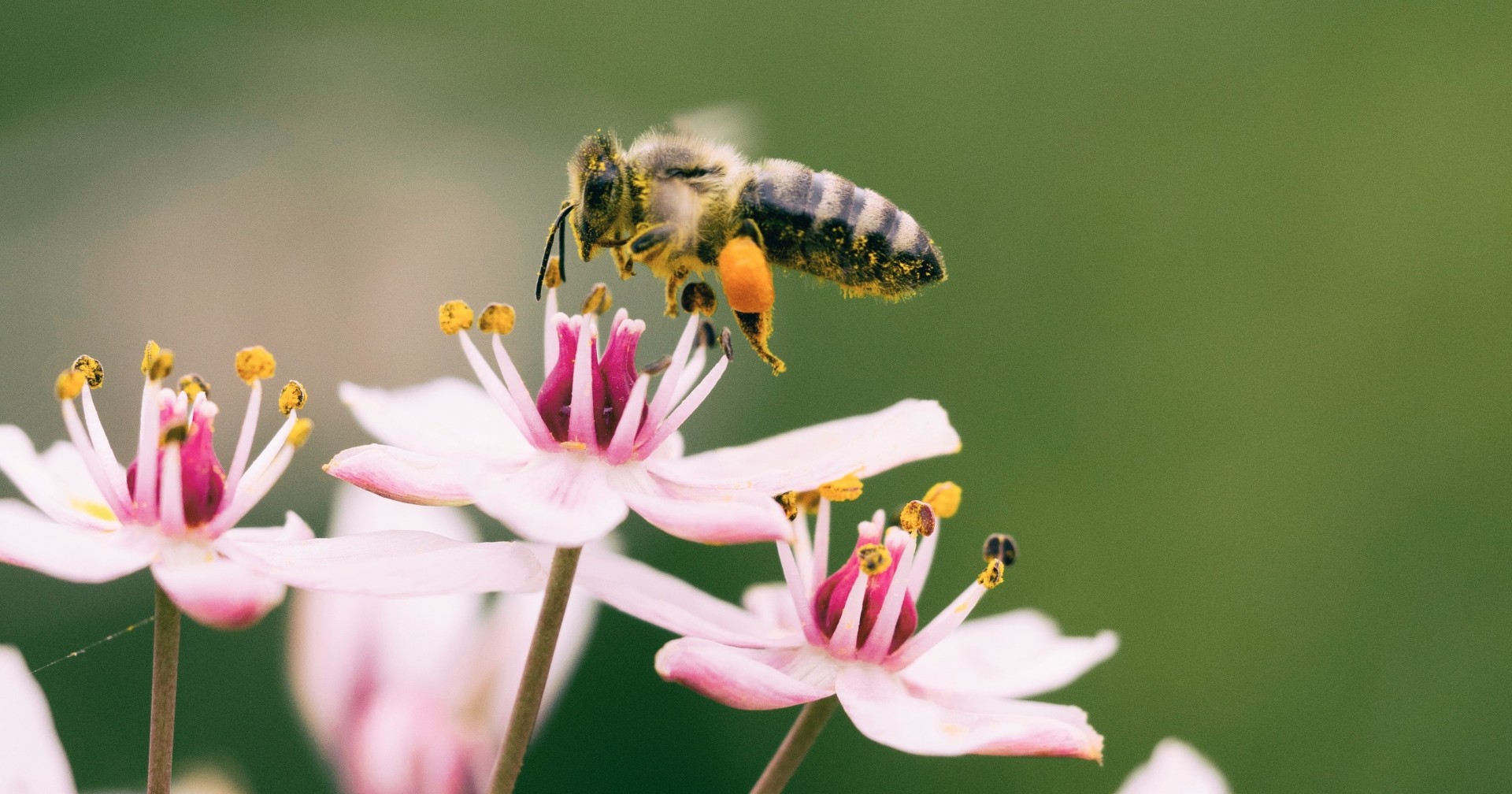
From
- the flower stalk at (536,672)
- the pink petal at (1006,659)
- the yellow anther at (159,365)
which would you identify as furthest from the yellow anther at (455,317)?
the pink petal at (1006,659)

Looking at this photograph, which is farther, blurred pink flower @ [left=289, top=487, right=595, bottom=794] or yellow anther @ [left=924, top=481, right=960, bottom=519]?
blurred pink flower @ [left=289, top=487, right=595, bottom=794]

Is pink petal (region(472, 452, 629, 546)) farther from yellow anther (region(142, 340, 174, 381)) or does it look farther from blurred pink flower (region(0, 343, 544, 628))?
yellow anther (region(142, 340, 174, 381))

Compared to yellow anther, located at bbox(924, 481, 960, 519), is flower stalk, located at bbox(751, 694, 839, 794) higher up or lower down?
lower down

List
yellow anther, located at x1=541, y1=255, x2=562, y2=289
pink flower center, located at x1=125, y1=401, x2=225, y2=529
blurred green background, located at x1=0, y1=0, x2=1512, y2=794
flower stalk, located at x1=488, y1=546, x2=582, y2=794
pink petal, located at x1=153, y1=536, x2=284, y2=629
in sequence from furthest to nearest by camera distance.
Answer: blurred green background, located at x1=0, y1=0, x2=1512, y2=794 → yellow anther, located at x1=541, y1=255, x2=562, y2=289 → pink flower center, located at x1=125, y1=401, x2=225, y2=529 → flower stalk, located at x1=488, y1=546, x2=582, y2=794 → pink petal, located at x1=153, y1=536, x2=284, y2=629

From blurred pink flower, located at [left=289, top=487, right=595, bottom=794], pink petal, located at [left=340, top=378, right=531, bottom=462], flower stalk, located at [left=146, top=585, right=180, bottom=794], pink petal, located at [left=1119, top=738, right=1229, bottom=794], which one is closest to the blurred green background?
blurred pink flower, located at [left=289, top=487, right=595, bottom=794]

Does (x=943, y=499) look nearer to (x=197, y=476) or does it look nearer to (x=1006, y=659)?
(x=1006, y=659)

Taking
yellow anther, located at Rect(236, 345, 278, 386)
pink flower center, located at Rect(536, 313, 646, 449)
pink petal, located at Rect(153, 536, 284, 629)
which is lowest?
pink petal, located at Rect(153, 536, 284, 629)

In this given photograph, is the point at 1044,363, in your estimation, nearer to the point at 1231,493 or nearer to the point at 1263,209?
the point at 1231,493

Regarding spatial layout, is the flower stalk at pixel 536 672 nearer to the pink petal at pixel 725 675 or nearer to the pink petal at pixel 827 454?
the pink petal at pixel 725 675
